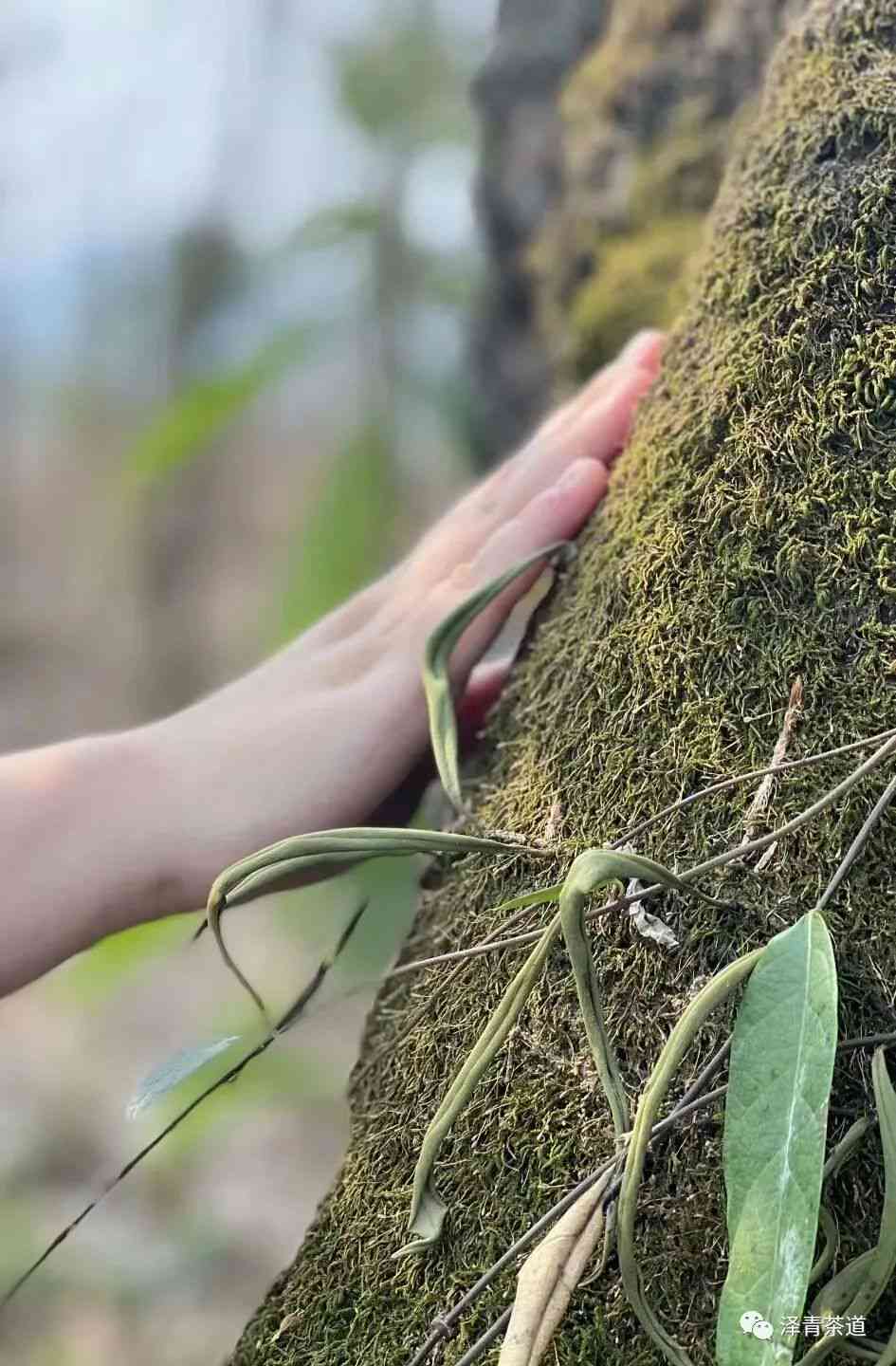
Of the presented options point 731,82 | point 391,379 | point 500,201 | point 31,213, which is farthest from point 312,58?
point 731,82

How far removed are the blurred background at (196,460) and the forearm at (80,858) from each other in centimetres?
12

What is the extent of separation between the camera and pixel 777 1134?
37 centimetres

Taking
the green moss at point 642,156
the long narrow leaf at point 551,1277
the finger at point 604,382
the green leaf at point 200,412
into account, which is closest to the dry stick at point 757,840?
the long narrow leaf at point 551,1277

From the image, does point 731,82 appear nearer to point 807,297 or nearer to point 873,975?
point 807,297

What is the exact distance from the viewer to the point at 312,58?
3.33 meters

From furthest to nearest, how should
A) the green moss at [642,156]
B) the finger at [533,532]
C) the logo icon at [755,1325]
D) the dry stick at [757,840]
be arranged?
the green moss at [642,156]
the finger at [533,532]
the dry stick at [757,840]
the logo icon at [755,1325]

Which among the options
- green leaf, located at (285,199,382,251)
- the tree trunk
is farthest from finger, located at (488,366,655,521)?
green leaf, located at (285,199,382,251)

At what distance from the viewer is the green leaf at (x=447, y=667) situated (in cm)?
63

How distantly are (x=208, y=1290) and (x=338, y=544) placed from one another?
1556 millimetres

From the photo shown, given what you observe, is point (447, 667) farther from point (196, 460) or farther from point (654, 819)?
point (196, 460)

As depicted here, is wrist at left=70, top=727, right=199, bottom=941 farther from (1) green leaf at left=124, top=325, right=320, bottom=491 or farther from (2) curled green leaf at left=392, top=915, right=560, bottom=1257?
(1) green leaf at left=124, top=325, right=320, bottom=491

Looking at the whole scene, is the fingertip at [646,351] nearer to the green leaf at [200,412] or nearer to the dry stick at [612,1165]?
the dry stick at [612,1165]

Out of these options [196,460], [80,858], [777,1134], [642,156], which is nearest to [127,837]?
[80,858]

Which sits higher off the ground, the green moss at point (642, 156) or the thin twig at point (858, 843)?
the green moss at point (642, 156)
